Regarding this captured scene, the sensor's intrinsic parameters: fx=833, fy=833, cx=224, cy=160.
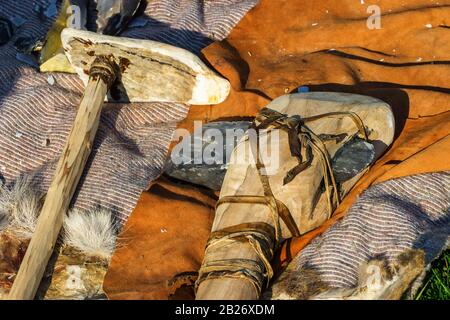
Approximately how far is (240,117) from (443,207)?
4.26 feet

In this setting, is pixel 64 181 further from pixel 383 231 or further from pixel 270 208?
pixel 383 231

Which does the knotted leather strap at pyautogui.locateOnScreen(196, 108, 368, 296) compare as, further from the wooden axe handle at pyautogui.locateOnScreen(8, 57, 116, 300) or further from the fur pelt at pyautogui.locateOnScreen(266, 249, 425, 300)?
the wooden axe handle at pyautogui.locateOnScreen(8, 57, 116, 300)

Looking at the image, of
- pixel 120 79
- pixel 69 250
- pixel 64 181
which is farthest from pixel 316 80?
pixel 69 250

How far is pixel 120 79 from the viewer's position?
4930mm

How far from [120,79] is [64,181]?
0.89 meters

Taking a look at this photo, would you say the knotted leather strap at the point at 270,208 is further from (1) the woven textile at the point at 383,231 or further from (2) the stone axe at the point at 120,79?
(2) the stone axe at the point at 120,79

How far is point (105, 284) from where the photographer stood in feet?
12.9

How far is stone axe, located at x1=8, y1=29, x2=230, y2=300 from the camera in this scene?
4465mm

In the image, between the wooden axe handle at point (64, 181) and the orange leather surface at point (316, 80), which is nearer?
the wooden axe handle at point (64, 181)

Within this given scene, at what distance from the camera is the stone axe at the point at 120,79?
4465mm

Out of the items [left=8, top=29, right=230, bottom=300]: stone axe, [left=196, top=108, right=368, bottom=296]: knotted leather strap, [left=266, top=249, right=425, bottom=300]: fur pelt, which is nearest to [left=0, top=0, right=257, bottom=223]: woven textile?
[left=8, top=29, right=230, bottom=300]: stone axe

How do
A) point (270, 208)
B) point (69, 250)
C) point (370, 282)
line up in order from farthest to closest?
point (69, 250), point (270, 208), point (370, 282)

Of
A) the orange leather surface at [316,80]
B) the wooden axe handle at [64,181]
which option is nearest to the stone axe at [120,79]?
the wooden axe handle at [64,181]
